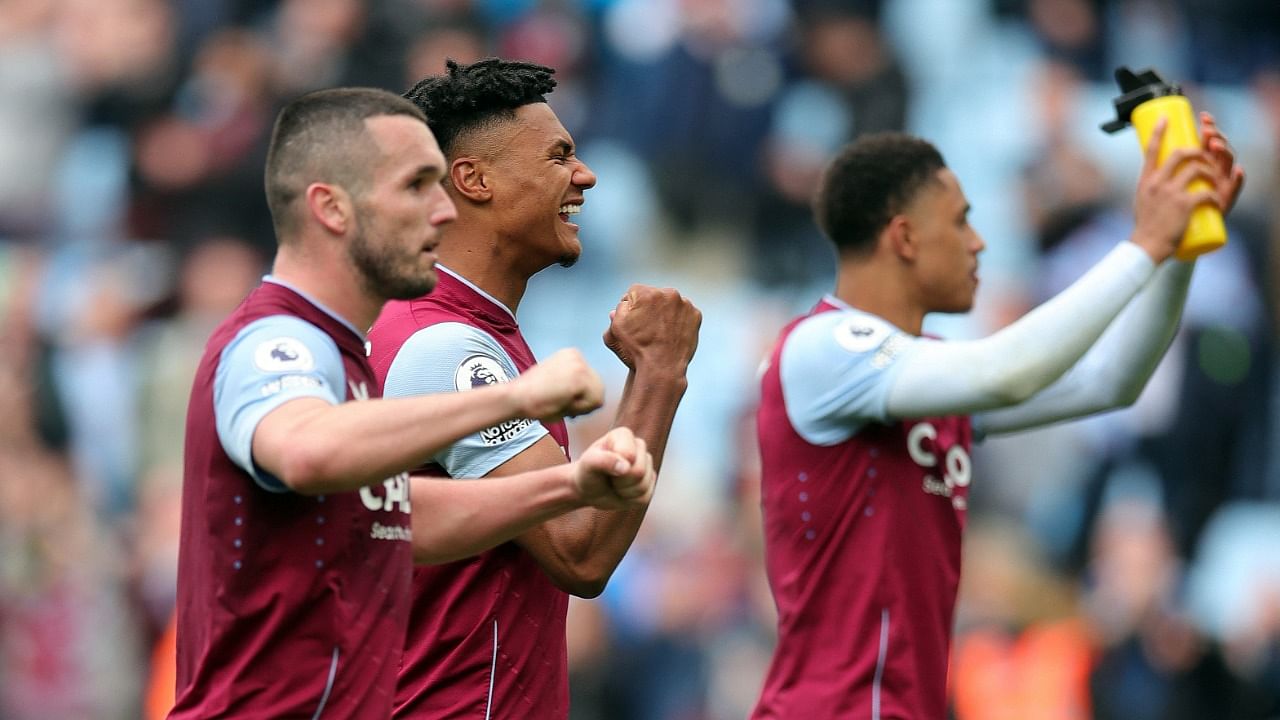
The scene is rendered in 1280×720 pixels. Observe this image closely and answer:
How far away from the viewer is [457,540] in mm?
4262

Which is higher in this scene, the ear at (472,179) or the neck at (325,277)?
the ear at (472,179)

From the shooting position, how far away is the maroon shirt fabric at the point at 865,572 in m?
5.21

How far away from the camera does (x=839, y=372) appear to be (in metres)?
5.36

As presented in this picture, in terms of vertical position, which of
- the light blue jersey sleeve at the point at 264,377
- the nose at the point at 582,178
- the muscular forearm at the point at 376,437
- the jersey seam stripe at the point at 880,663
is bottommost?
the jersey seam stripe at the point at 880,663

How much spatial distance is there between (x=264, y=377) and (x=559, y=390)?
66 centimetres

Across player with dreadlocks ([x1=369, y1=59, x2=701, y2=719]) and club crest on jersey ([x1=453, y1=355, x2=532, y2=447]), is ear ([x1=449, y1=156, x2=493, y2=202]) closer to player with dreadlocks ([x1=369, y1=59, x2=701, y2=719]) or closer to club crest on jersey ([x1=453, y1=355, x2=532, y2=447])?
player with dreadlocks ([x1=369, y1=59, x2=701, y2=719])

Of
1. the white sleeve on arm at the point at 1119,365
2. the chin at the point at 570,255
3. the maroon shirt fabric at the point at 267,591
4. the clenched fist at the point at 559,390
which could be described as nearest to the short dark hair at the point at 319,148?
the maroon shirt fabric at the point at 267,591

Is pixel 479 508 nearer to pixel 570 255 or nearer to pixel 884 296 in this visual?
pixel 570 255

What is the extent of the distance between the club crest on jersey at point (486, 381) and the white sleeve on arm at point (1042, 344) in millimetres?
1207

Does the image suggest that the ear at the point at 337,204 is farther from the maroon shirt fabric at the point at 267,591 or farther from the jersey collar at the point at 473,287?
the jersey collar at the point at 473,287

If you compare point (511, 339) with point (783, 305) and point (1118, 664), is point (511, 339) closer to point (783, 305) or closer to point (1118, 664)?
point (1118, 664)

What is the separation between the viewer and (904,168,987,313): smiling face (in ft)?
18.8

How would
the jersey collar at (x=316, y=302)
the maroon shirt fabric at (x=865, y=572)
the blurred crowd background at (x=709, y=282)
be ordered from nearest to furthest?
1. the jersey collar at (x=316, y=302)
2. the maroon shirt fabric at (x=865, y=572)
3. the blurred crowd background at (x=709, y=282)

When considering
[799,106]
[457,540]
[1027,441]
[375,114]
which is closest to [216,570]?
[457,540]
